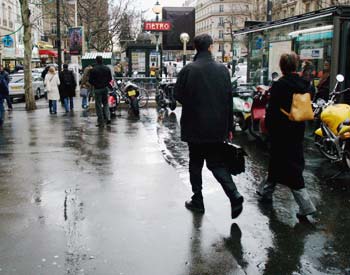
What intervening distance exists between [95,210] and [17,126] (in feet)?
27.2

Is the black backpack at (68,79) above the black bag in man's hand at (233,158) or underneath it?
above

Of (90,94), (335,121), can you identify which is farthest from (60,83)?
(335,121)

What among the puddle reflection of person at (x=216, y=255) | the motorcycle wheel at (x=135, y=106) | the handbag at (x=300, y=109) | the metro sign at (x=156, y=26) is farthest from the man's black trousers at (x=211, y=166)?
the metro sign at (x=156, y=26)

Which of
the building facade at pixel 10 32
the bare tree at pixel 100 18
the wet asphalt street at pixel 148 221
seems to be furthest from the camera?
the building facade at pixel 10 32

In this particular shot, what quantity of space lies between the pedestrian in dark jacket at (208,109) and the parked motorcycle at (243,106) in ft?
20.4

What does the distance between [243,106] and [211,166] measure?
20.8 feet

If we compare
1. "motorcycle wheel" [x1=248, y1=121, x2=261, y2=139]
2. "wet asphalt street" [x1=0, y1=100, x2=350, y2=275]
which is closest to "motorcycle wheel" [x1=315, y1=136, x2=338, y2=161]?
"wet asphalt street" [x1=0, y1=100, x2=350, y2=275]

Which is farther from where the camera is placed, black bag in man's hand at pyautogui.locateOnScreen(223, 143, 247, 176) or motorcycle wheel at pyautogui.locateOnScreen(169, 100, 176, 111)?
motorcycle wheel at pyautogui.locateOnScreen(169, 100, 176, 111)

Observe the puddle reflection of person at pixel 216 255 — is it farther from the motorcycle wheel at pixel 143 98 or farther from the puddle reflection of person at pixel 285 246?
the motorcycle wheel at pixel 143 98

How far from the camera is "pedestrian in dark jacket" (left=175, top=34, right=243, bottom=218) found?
510 centimetres

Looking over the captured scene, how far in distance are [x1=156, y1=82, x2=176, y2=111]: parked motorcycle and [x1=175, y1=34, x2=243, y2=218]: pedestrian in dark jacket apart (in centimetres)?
1073

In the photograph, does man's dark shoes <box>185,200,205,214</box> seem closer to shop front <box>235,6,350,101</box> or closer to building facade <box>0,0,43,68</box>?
shop front <box>235,6,350,101</box>

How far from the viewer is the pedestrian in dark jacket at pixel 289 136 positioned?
16.8ft

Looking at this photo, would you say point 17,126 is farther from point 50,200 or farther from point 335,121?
point 335,121
